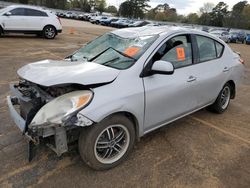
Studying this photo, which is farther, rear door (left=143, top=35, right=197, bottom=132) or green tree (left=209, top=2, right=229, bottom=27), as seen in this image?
green tree (left=209, top=2, right=229, bottom=27)

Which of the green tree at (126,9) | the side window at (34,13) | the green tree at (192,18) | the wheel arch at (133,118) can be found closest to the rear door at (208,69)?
the wheel arch at (133,118)

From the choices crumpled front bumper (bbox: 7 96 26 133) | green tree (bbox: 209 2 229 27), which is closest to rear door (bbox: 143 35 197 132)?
crumpled front bumper (bbox: 7 96 26 133)

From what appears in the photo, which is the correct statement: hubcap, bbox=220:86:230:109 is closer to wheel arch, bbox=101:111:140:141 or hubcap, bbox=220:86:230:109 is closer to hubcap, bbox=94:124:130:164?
wheel arch, bbox=101:111:140:141

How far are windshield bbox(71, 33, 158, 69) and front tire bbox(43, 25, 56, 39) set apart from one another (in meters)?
11.1

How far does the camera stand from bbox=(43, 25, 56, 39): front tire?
14.1 m

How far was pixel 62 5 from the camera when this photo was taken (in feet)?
281

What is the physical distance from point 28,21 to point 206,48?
37.8 feet

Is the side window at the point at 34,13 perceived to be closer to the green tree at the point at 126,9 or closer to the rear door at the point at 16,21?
the rear door at the point at 16,21

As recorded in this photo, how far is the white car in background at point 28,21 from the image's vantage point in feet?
41.7

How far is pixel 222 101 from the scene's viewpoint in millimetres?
4867

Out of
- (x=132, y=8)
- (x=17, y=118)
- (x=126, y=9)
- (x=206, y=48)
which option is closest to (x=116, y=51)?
(x=17, y=118)

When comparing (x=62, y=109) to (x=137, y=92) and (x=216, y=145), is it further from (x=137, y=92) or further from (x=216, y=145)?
(x=216, y=145)

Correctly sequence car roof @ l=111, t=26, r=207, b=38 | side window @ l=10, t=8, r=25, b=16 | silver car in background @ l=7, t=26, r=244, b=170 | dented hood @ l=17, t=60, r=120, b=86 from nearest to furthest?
silver car in background @ l=7, t=26, r=244, b=170 → dented hood @ l=17, t=60, r=120, b=86 → car roof @ l=111, t=26, r=207, b=38 → side window @ l=10, t=8, r=25, b=16

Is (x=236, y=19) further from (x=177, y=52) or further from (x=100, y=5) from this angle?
(x=177, y=52)
